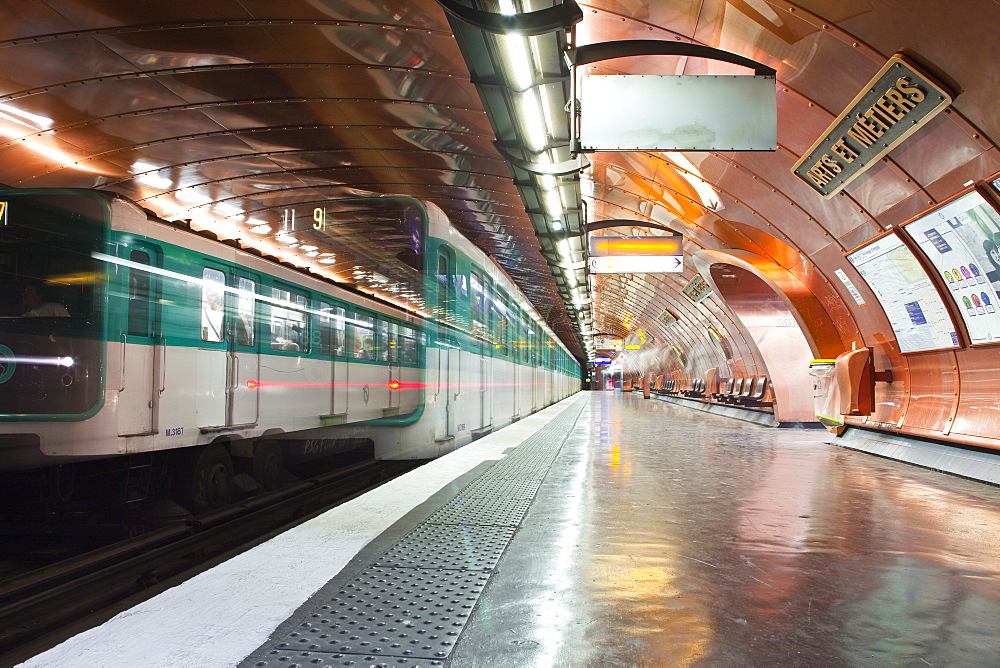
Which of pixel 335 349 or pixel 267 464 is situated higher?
pixel 335 349

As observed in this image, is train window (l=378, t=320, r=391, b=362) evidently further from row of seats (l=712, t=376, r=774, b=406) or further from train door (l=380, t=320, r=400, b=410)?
row of seats (l=712, t=376, r=774, b=406)

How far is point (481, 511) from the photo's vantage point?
15.1 feet

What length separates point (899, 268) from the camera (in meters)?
7.50

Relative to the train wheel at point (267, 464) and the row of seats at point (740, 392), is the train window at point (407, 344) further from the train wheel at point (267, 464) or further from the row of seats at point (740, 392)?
the row of seats at point (740, 392)

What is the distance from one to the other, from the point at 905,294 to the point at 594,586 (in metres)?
6.54

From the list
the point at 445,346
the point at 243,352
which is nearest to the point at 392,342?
the point at 445,346

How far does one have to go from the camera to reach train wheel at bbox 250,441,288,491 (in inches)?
346

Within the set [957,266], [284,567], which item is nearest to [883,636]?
[284,567]

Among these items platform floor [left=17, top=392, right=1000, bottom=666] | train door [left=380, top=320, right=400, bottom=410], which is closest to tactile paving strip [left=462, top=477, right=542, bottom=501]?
platform floor [left=17, top=392, right=1000, bottom=666]

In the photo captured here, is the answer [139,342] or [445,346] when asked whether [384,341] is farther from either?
[139,342]

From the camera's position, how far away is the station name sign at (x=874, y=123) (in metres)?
5.15

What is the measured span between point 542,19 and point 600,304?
24849mm

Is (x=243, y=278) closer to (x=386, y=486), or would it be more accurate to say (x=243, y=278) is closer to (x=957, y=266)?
(x=386, y=486)

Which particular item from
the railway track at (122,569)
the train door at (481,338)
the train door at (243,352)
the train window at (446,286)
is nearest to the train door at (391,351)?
the train door at (481,338)
